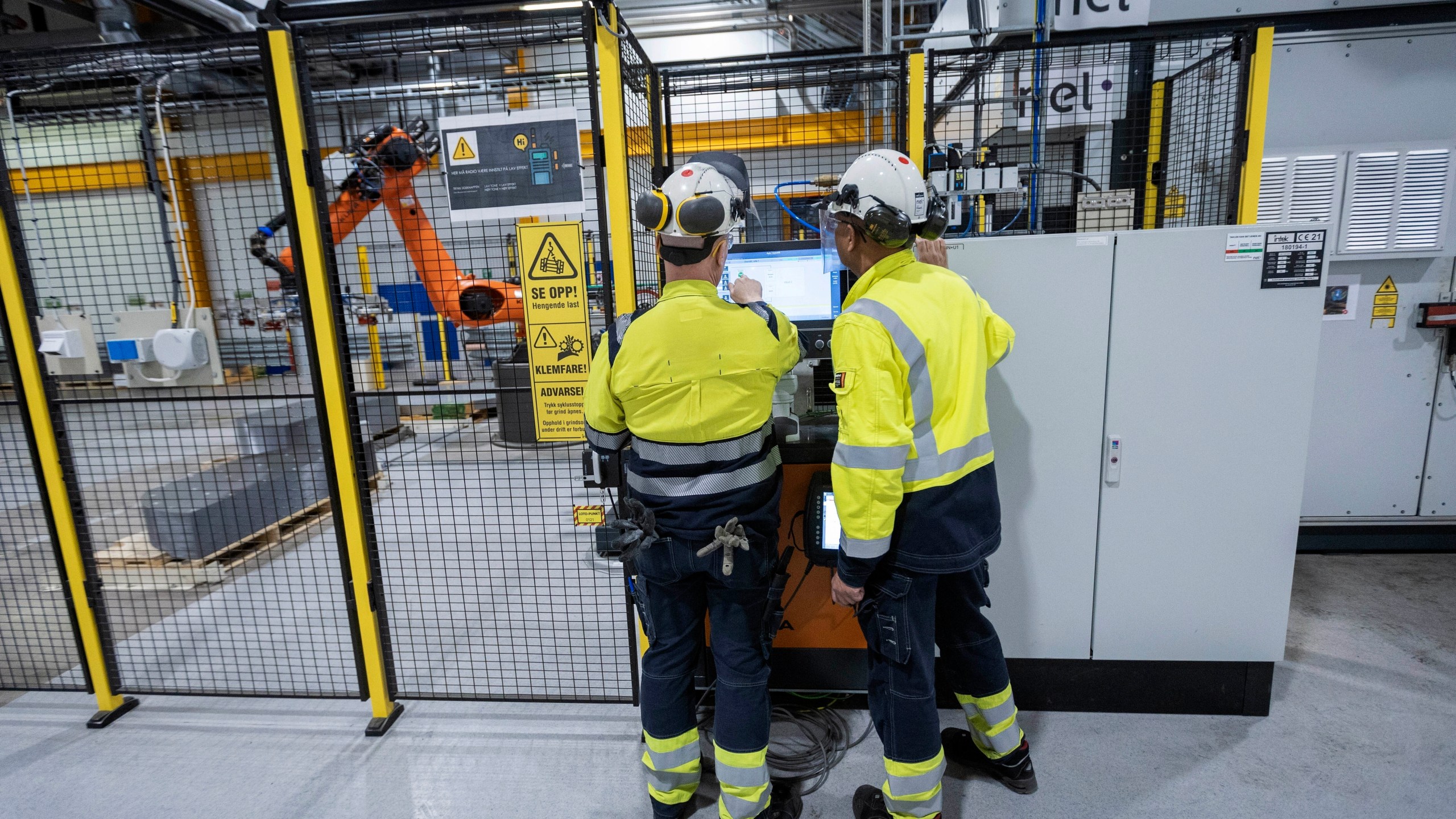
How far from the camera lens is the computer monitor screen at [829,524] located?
232cm

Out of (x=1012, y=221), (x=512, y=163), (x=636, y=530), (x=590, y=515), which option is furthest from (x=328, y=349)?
(x=1012, y=221)

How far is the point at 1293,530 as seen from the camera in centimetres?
244

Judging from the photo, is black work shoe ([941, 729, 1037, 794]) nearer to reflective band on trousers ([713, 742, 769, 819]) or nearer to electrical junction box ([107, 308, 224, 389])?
reflective band on trousers ([713, 742, 769, 819])

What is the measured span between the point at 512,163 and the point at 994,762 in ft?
8.24

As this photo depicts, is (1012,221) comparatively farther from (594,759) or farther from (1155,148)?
(594,759)

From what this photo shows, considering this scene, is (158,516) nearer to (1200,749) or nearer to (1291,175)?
(1200,749)

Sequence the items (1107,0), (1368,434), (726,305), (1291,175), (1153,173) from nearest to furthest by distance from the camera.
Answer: (726,305), (1107,0), (1153,173), (1291,175), (1368,434)

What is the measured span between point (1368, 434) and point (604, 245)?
4365 millimetres

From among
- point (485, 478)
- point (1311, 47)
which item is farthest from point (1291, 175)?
point (485, 478)

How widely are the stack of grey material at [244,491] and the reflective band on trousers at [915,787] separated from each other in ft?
8.24

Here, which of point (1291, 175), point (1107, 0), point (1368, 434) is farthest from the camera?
point (1368, 434)

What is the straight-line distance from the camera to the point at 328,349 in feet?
8.00

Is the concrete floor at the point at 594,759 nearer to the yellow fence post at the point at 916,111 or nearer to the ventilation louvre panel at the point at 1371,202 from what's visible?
the ventilation louvre panel at the point at 1371,202

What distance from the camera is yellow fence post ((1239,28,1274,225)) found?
8.01ft
